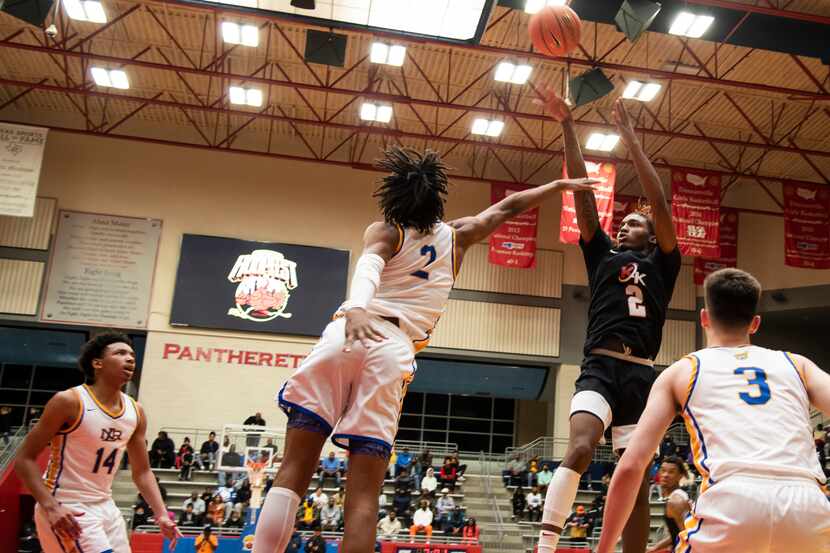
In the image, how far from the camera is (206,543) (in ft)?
46.0

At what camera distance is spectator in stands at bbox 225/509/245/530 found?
16.0 meters

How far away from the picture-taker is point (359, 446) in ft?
10.8

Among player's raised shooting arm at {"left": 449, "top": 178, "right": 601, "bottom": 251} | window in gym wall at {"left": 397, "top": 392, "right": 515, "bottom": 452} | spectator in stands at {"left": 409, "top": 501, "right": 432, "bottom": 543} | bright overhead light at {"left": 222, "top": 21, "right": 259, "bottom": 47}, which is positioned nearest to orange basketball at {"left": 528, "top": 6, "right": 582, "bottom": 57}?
player's raised shooting arm at {"left": 449, "top": 178, "right": 601, "bottom": 251}

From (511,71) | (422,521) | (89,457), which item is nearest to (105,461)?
(89,457)

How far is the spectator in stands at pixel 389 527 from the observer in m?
16.1

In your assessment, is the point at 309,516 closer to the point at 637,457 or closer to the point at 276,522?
the point at 276,522

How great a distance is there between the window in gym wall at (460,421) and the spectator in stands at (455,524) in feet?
28.9

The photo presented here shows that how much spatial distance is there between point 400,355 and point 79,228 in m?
20.5

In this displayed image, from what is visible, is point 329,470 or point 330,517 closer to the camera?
point 330,517

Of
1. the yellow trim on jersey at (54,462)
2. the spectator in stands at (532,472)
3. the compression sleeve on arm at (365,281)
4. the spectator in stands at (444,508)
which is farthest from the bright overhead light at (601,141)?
the compression sleeve on arm at (365,281)

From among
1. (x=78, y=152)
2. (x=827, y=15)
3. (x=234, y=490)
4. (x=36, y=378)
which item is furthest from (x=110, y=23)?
(x=827, y=15)

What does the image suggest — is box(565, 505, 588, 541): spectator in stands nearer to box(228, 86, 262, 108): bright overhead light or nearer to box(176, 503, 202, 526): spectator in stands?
box(176, 503, 202, 526): spectator in stands

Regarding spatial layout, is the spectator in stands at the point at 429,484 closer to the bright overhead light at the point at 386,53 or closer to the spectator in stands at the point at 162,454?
the spectator in stands at the point at 162,454

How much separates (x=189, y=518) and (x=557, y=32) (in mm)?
11833
